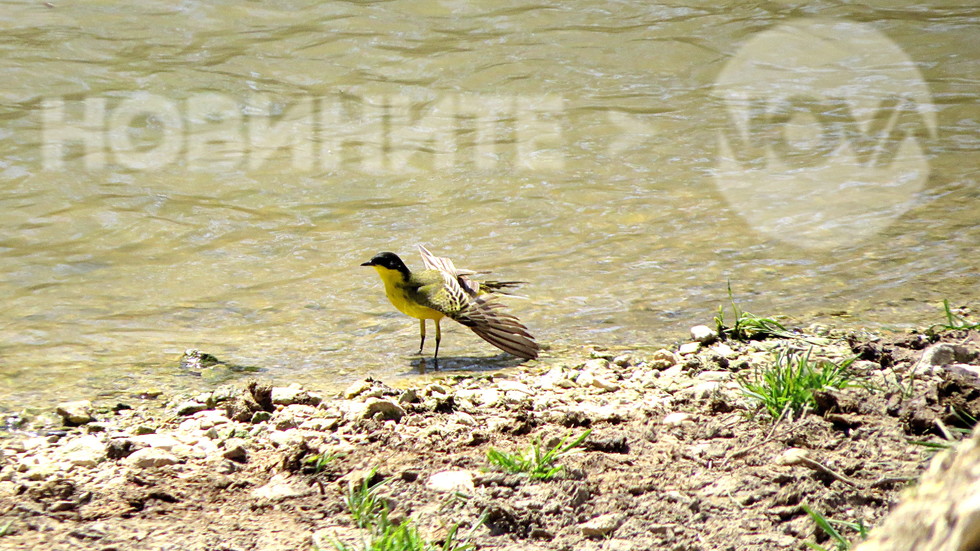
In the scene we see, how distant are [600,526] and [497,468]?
1.71 ft

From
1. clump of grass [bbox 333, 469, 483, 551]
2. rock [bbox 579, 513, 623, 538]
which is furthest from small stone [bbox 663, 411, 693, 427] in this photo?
clump of grass [bbox 333, 469, 483, 551]

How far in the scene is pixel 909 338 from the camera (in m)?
5.03

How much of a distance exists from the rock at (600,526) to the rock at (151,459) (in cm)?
166

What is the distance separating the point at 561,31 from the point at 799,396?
38.6 feet

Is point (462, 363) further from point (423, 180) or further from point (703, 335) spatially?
point (423, 180)

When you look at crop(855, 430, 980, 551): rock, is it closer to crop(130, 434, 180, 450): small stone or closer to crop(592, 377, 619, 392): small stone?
crop(592, 377, 619, 392): small stone

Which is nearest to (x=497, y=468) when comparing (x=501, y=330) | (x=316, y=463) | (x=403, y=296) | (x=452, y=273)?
(x=316, y=463)

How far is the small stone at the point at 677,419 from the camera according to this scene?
3934 millimetres

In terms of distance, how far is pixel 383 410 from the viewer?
4.27m

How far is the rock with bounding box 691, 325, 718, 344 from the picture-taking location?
5.47 metres

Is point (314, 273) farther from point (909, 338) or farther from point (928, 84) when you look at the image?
point (928, 84)

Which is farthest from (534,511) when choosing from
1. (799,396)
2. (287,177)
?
(287,177)

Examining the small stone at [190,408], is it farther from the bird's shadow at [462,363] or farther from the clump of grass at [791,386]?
the clump of grass at [791,386]

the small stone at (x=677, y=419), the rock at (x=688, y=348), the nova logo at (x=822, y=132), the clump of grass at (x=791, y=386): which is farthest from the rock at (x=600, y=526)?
the nova logo at (x=822, y=132)
